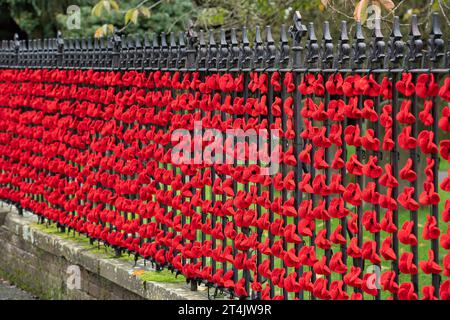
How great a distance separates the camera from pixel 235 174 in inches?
231

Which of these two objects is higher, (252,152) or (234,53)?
(234,53)

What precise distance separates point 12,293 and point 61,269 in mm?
961

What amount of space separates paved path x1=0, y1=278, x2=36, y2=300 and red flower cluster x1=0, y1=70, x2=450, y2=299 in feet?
2.48

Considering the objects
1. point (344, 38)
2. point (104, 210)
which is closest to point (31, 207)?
point (104, 210)

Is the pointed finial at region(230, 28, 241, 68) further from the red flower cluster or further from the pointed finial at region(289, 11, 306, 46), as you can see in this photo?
the pointed finial at region(289, 11, 306, 46)

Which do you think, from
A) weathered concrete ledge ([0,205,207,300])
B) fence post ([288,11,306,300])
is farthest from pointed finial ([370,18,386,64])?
weathered concrete ledge ([0,205,207,300])

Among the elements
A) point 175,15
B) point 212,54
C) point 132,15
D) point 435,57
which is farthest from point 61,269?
point 175,15

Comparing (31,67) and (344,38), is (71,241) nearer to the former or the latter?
(31,67)

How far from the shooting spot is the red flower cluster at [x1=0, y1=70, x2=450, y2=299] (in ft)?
15.1

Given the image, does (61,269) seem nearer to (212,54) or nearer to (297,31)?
(212,54)

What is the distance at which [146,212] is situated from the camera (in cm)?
703

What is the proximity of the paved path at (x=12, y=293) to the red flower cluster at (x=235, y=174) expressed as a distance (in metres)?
0.75

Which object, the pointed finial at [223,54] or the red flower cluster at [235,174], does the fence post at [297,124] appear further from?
the pointed finial at [223,54]

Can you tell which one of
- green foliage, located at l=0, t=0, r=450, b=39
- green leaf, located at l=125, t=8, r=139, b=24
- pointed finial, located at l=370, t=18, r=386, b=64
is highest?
green foliage, located at l=0, t=0, r=450, b=39
